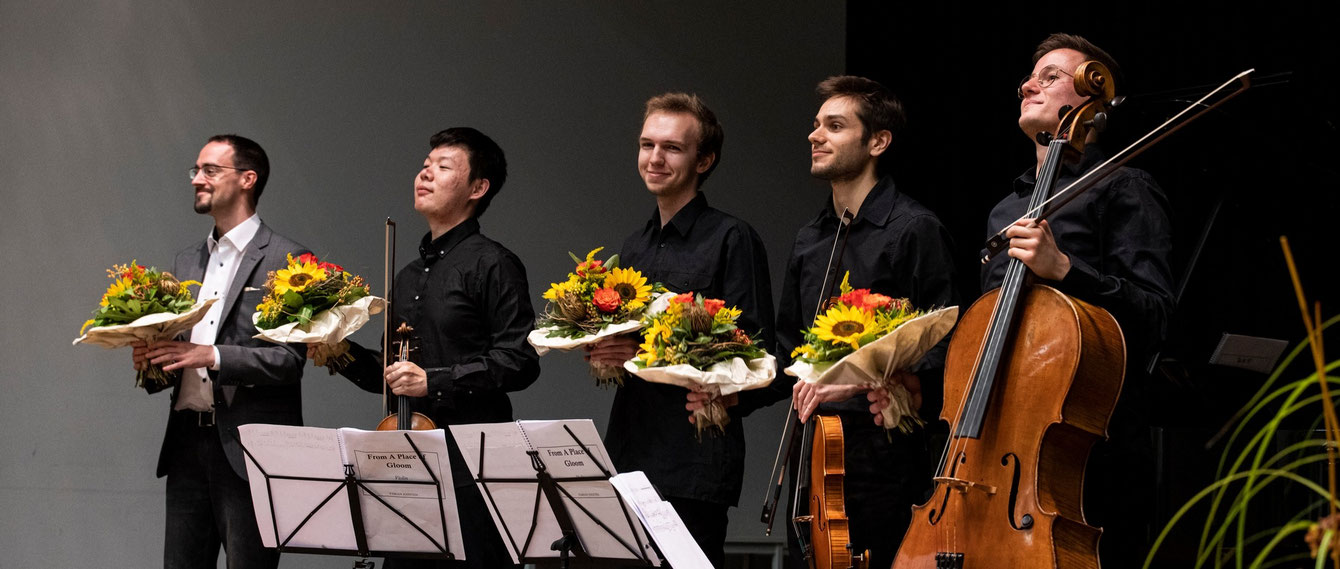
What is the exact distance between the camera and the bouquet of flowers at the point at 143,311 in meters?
3.90

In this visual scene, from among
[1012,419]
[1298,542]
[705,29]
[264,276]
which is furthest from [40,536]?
[1298,542]

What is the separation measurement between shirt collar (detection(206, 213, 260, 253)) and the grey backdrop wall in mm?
966

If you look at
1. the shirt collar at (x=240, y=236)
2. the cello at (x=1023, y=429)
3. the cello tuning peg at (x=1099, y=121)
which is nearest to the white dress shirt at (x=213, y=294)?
the shirt collar at (x=240, y=236)

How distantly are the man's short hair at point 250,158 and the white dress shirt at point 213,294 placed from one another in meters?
0.14

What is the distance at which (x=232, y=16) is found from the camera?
557 cm

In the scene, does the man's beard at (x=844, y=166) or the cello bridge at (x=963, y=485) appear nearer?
the cello bridge at (x=963, y=485)

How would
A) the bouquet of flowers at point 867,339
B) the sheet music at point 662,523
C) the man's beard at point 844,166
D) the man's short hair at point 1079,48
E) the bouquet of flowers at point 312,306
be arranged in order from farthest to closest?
the bouquet of flowers at point 312,306
the man's beard at point 844,166
the man's short hair at point 1079,48
the bouquet of flowers at point 867,339
the sheet music at point 662,523

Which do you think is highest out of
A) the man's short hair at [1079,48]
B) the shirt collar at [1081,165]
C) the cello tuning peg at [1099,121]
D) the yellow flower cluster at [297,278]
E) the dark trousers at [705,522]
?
the man's short hair at [1079,48]

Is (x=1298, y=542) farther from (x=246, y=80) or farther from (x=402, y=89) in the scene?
(x=246, y=80)

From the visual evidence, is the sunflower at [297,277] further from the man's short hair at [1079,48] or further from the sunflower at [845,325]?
the man's short hair at [1079,48]

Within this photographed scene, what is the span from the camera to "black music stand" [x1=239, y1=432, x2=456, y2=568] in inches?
135

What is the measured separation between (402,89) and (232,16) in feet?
2.72

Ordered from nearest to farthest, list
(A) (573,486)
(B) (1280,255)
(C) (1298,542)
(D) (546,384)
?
(A) (573,486) → (C) (1298,542) → (B) (1280,255) → (D) (546,384)

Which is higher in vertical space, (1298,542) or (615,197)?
(615,197)
